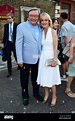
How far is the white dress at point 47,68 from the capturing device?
10.9 feet

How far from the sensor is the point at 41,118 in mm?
3107

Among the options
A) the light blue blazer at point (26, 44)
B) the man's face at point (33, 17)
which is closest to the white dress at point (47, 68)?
the light blue blazer at point (26, 44)

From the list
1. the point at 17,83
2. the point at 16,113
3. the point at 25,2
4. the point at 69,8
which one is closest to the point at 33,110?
the point at 16,113

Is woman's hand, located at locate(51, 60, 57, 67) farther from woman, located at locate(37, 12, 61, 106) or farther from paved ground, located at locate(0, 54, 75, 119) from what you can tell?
paved ground, located at locate(0, 54, 75, 119)

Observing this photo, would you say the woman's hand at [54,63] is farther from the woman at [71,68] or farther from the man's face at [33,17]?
the man's face at [33,17]

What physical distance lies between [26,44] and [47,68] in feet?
1.84

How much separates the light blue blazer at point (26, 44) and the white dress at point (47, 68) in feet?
0.36

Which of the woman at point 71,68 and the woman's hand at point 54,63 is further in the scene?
the woman at point 71,68

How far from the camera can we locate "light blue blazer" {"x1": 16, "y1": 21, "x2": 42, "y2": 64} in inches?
129

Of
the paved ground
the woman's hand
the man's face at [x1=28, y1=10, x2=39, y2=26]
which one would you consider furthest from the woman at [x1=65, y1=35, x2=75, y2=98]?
the man's face at [x1=28, y1=10, x2=39, y2=26]

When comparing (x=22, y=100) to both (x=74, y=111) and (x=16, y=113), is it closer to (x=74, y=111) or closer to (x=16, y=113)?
(x=16, y=113)

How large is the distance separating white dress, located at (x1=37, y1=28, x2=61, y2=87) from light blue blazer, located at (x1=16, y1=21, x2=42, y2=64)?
11cm

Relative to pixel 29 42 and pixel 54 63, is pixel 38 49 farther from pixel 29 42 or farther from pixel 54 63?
pixel 54 63

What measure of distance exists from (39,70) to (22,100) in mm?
750
